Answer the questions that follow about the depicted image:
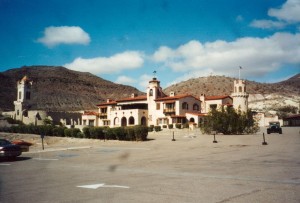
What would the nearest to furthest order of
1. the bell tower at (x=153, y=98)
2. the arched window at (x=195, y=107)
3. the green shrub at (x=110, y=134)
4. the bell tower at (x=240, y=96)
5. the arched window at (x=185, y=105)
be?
1. the green shrub at (x=110, y=134)
2. the arched window at (x=185, y=105)
3. the bell tower at (x=240, y=96)
4. the arched window at (x=195, y=107)
5. the bell tower at (x=153, y=98)

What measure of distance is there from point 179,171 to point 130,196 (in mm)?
4877

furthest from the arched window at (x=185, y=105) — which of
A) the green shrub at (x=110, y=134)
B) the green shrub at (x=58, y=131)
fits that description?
the green shrub at (x=110, y=134)

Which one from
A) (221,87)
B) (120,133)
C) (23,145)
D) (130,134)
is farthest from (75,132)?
(221,87)

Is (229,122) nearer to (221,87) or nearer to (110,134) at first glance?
(110,134)

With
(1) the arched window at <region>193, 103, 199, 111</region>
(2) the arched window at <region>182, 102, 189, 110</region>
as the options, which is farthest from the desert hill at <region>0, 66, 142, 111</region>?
(2) the arched window at <region>182, 102, 189, 110</region>

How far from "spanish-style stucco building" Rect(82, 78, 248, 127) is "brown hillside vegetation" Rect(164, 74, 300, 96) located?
54.9m

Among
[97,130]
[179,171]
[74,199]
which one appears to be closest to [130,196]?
[74,199]

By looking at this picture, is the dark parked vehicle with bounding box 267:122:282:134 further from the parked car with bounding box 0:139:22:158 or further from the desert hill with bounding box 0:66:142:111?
the desert hill with bounding box 0:66:142:111

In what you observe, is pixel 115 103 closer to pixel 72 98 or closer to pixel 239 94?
pixel 239 94

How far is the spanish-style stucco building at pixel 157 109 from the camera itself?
6353 centimetres

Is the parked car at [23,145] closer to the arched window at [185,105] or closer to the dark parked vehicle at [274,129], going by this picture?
the dark parked vehicle at [274,129]

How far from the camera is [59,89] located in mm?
155875

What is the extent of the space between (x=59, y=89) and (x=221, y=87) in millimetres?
83076

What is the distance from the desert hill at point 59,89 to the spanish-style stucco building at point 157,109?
63.7 meters
